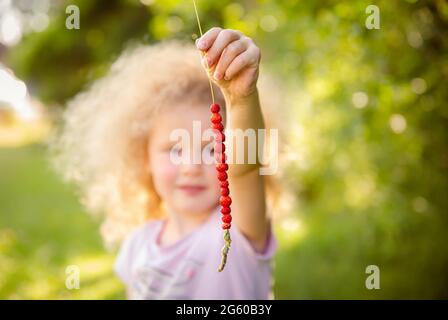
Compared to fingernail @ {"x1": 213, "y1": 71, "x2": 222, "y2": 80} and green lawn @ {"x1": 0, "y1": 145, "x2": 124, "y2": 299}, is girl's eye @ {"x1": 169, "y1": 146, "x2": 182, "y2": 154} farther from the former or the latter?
green lawn @ {"x1": 0, "y1": 145, "x2": 124, "y2": 299}

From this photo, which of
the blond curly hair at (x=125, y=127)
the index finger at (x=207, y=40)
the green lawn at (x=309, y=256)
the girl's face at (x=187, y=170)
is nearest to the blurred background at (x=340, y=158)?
the green lawn at (x=309, y=256)

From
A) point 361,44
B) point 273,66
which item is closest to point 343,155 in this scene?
point 273,66

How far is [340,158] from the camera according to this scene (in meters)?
3.16

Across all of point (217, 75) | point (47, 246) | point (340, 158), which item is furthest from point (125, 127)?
point (47, 246)

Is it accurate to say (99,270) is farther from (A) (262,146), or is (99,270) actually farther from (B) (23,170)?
(B) (23,170)

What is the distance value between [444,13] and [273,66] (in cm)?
146

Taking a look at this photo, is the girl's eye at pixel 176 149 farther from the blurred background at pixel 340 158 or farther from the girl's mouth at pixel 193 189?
the blurred background at pixel 340 158

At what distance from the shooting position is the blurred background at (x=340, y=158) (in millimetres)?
2145

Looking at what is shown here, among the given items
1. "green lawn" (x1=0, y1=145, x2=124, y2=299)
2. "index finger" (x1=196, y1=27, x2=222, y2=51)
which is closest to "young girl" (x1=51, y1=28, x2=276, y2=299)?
"index finger" (x1=196, y1=27, x2=222, y2=51)

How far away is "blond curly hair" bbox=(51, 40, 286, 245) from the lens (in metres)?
1.77

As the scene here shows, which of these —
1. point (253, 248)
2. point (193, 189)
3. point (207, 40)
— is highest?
point (207, 40)

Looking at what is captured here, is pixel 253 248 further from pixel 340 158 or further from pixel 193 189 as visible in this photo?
pixel 340 158

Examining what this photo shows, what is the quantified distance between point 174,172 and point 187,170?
5 cm

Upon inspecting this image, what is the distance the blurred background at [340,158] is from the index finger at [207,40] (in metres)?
0.94
